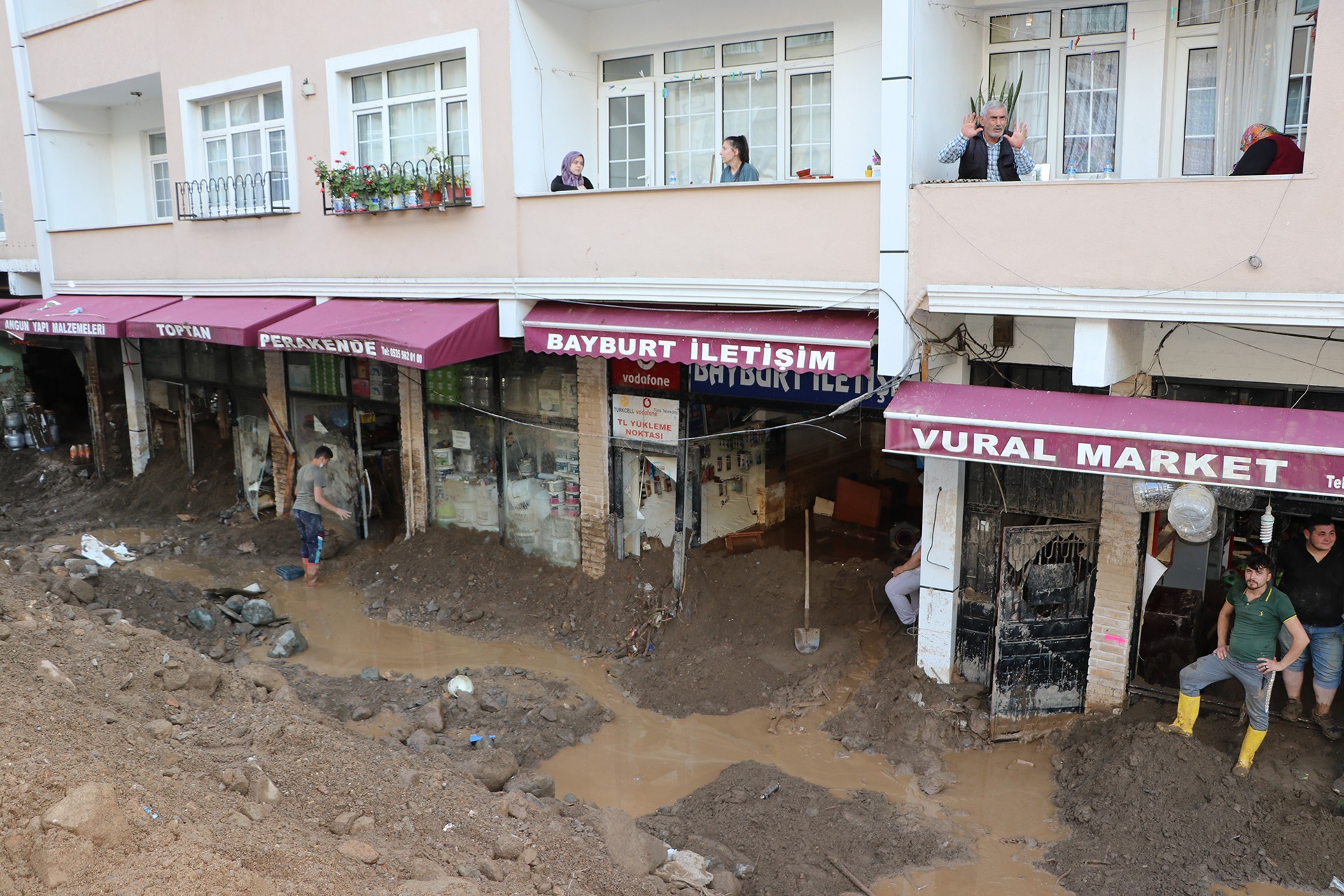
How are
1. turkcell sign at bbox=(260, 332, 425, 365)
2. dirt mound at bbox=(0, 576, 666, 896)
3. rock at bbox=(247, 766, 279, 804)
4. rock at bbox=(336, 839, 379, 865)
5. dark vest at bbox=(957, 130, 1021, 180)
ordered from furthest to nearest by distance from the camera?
turkcell sign at bbox=(260, 332, 425, 365) → dark vest at bbox=(957, 130, 1021, 180) → rock at bbox=(247, 766, 279, 804) → rock at bbox=(336, 839, 379, 865) → dirt mound at bbox=(0, 576, 666, 896)

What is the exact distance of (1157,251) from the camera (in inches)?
281

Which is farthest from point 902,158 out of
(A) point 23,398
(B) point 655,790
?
A: (A) point 23,398

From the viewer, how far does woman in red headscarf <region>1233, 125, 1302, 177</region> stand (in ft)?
23.5

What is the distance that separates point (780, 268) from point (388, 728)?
17.3 ft

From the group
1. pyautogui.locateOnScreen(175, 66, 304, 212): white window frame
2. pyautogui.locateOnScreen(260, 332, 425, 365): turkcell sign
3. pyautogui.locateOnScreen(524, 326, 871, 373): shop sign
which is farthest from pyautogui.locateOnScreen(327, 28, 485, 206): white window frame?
pyautogui.locateOnScreen(524, 326, 871, 373): shop sign

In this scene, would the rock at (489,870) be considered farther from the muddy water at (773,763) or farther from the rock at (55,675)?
the rock at (55,675)

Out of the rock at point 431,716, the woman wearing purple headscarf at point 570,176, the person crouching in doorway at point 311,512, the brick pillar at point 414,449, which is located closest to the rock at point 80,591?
the person crouching in doorway at point 311,512

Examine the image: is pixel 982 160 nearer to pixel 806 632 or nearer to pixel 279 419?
pixel 806 632

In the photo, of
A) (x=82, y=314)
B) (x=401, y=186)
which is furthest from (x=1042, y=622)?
(x=82, y=314)

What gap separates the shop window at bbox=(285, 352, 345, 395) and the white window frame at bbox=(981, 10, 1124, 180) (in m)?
9.63

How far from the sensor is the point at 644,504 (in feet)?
38.4

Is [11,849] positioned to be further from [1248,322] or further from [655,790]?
[1248,322]

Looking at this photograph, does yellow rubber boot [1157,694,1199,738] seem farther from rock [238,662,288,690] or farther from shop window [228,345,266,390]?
shop window [228,345,266,390]

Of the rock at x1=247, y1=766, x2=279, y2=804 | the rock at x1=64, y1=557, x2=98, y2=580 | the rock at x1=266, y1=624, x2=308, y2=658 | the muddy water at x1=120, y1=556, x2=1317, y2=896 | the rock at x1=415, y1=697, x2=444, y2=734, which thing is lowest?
the muddy water at x1=120, y1=556, x2=1317, y2=896
